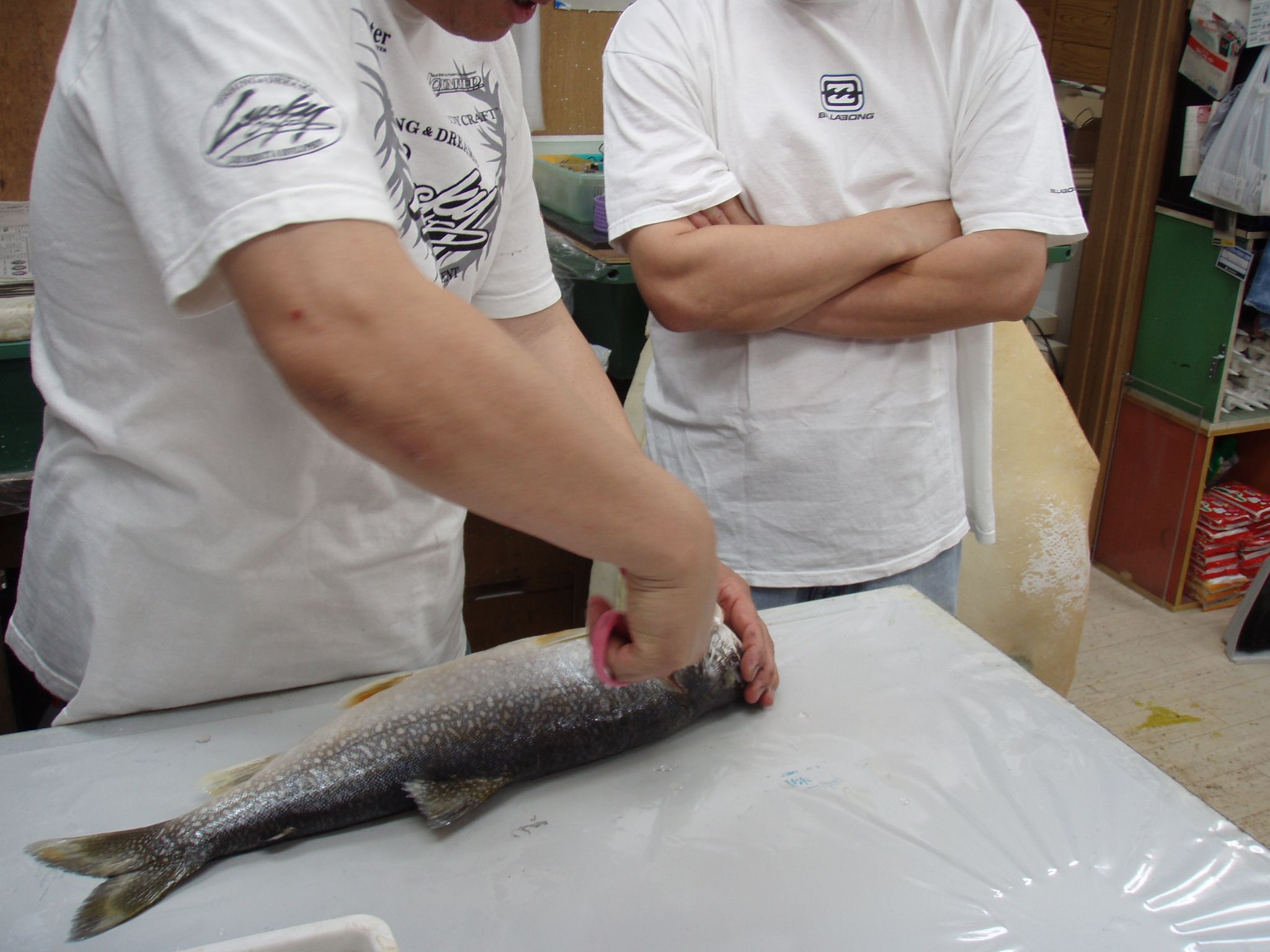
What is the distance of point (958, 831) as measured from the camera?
115cm

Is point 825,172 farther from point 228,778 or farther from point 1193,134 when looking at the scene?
point 1193,134

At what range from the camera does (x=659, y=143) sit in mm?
1624

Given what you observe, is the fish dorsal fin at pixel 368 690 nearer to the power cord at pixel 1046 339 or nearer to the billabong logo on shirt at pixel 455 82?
the billabong logo on shirt at pixel 455 82

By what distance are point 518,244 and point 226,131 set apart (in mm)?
719

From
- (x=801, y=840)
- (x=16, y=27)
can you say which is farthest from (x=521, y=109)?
(x=16, y=27)

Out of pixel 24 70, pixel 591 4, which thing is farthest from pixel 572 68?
pixel 24 70

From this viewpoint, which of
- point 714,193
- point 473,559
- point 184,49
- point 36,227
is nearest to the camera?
point 184,49

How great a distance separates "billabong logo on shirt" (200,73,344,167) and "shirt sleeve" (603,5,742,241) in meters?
0.92

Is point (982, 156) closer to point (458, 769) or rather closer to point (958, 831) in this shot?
point (958, 831)

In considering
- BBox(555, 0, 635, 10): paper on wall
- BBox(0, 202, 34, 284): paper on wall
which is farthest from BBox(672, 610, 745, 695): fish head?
BBox(555, 0, 635, 10): paper on wall

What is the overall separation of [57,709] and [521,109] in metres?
1.08

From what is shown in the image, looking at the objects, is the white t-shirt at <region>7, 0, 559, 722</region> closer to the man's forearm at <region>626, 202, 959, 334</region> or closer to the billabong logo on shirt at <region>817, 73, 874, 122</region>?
the man's forearm at <region>626, 202, 959, 334</region>

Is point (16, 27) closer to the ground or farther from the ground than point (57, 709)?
farther from the ground

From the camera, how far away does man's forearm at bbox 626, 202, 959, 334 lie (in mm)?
1585
